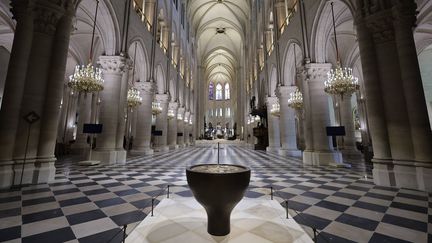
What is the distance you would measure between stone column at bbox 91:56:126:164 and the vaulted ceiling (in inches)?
875

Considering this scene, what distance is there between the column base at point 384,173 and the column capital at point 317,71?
4983 mm

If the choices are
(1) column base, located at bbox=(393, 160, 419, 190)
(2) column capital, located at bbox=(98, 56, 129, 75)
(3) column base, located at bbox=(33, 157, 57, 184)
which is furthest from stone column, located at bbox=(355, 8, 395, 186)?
(2) column capital, located at bbox=(98, 56, 129, 75)

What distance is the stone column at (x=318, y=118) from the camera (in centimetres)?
812

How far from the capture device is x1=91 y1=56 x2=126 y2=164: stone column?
8.25 metres

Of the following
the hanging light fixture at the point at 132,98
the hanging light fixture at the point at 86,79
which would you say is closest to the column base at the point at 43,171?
the hanging light fixture at the point at 86,79

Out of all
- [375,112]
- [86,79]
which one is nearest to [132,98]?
[86,79]

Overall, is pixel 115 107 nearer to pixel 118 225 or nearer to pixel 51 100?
pixel 51 100

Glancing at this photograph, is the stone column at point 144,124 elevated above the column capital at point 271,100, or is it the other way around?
the column capital at point 271,100

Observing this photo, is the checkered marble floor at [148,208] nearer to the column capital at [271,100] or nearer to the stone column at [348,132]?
the stone column at [348,132]

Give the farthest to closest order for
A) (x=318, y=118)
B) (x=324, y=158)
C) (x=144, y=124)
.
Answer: (x=144, y=124), (x=318, y=118), (x=324, y=158)

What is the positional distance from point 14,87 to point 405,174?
383 inches

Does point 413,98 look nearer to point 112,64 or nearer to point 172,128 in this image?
point 112,64

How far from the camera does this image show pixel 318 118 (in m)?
8.48

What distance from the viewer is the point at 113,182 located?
486cm
